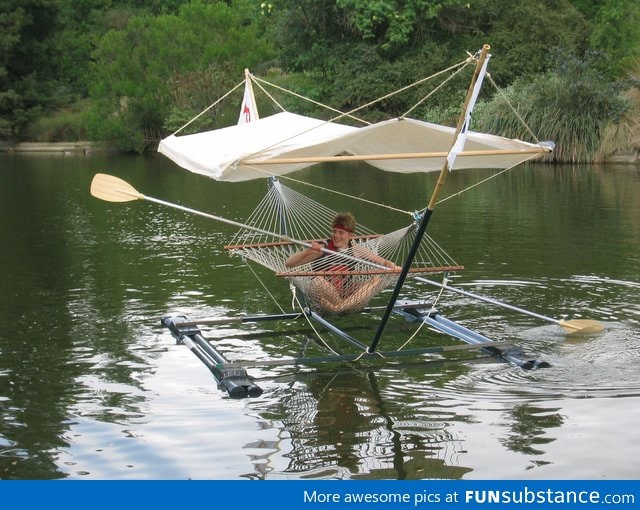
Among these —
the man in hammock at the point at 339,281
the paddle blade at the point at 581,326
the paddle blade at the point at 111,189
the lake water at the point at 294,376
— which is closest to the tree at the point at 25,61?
the lake water at the point at 294,376

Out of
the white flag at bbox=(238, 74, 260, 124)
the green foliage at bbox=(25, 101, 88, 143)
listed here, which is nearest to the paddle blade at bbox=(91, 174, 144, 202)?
the white flag at bbox=(238, 74, 260, 124)

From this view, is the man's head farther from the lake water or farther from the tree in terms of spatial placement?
the tree

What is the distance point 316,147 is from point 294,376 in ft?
5.99

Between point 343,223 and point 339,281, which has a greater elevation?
point 343,223

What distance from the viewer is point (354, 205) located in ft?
64.5

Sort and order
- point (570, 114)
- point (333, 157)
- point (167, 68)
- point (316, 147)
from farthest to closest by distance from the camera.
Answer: point (167, 68), point (570, 114), point (316, 147), point (333, 157)

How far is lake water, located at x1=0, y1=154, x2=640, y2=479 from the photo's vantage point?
19.9ft

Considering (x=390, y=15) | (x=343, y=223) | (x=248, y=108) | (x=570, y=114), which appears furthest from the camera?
(x=390, y=15)

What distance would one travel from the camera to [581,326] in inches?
349

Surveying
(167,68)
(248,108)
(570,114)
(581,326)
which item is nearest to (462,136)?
(581,326)

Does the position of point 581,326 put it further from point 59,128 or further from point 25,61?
point 25,61

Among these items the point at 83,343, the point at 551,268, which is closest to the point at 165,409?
the point at 83,343

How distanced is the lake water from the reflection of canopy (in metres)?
1.62
